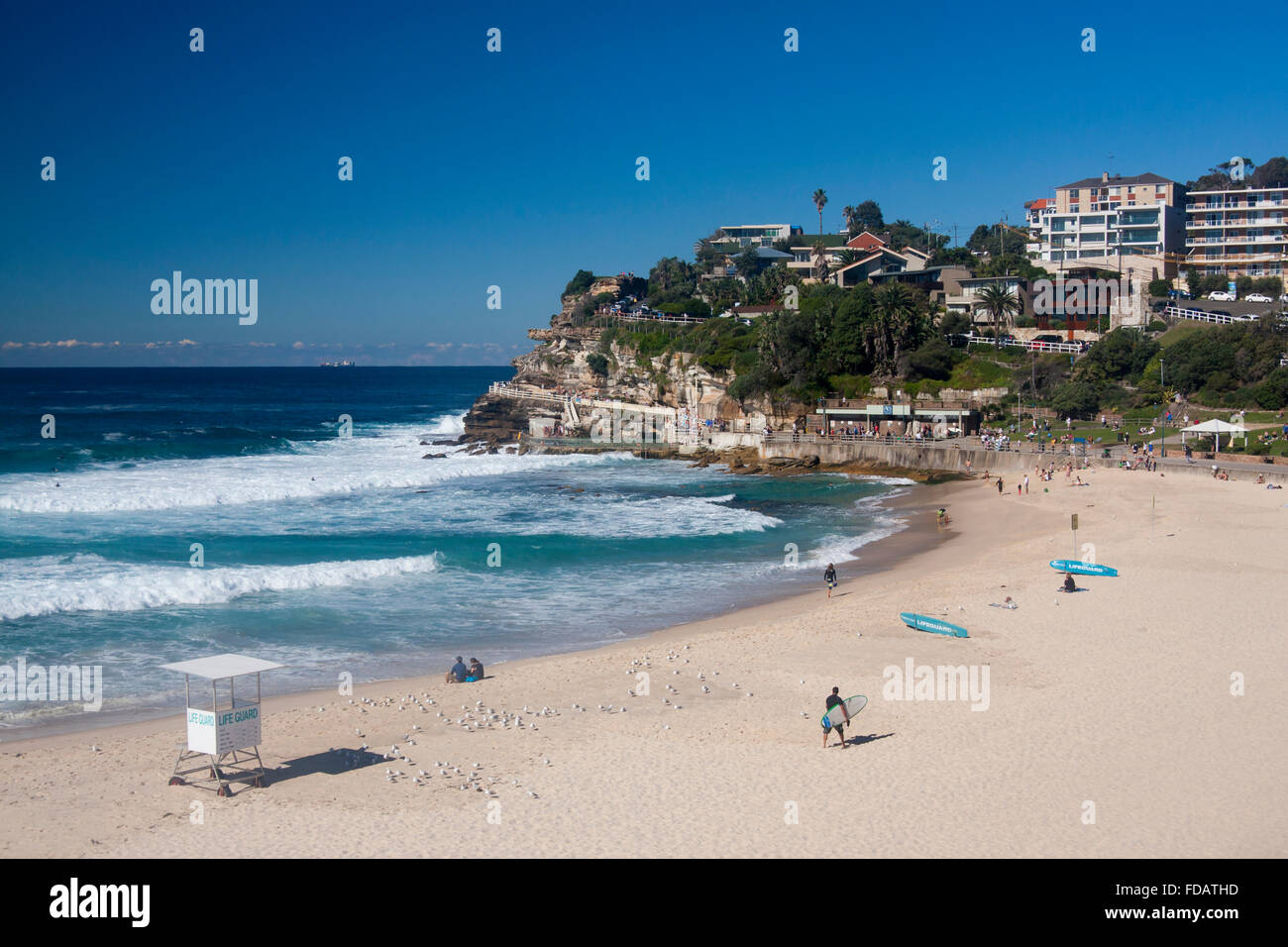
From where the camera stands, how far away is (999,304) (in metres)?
65.4

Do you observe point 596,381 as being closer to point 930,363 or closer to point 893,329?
point 893,329

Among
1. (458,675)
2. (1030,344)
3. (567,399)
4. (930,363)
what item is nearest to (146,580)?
(458,675)

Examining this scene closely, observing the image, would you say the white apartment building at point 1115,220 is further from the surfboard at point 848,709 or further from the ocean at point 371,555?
the surfboard at point 848,709

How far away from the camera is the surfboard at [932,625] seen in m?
19.0

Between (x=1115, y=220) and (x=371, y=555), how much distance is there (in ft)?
251

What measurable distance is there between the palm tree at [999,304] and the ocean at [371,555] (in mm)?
25736

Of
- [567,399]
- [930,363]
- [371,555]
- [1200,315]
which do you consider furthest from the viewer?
[567,399]

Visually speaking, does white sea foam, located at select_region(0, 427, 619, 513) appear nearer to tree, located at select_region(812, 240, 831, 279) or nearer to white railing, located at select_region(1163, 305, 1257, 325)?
white railing, located at select_region(1163, 305, 1257, 325)

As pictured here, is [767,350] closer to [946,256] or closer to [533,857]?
[946,256]

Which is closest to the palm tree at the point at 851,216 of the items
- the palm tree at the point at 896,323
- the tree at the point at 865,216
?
the tree at the point at 865,216

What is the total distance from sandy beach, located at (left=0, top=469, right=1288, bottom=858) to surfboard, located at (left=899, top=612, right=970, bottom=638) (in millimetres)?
245

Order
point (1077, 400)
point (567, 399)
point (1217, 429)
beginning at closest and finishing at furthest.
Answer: point (1217, 429)
point (1077, 400)
point (567, 399)

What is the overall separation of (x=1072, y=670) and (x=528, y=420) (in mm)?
59601

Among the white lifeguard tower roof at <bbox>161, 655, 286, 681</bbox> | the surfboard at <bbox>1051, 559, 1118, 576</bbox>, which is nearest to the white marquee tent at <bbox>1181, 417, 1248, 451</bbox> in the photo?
the surfboard at <bbox>1051, 559, 1118, 576</bbox>
